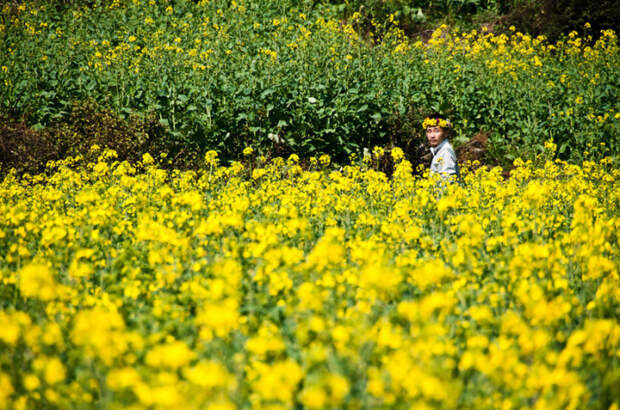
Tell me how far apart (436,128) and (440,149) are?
283 mm

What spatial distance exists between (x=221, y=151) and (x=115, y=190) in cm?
266

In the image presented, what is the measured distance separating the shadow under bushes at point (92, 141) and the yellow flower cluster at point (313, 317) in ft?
8.33

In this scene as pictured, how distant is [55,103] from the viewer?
8.14 meters

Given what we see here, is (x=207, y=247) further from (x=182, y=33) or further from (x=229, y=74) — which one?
(x=182, y=33)

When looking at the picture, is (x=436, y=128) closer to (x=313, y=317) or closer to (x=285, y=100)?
(x=285, y=100)

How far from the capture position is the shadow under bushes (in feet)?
23.6

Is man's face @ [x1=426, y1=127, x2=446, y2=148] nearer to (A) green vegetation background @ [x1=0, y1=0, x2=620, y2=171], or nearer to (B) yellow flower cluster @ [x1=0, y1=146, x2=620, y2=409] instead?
(A) green vegetation background @ [x1=0, y1=0, x2=620, y2=171]

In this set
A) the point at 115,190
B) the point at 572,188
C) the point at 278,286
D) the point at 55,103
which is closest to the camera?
the point at 278,286

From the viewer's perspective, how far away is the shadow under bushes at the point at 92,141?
23.6ft

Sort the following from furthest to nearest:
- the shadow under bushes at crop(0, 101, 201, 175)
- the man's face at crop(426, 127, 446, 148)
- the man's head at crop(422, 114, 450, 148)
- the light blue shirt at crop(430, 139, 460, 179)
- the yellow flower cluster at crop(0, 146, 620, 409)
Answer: the shadow under bushes at crop(0, 101, 201, 175) → the man's face at crop(426, 127, 446, 148) → the man's head at crop(422, 114, 450, 148) → the light blue shirt at crop(430, 139, 460, 179) → the yellow flower cluster at crop(0, 146, 620, 409)

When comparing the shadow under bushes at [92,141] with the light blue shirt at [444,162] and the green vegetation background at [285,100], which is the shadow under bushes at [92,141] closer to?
the green vegetation background at [285,100]

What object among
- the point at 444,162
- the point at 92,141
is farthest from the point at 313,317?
the point at 92,141

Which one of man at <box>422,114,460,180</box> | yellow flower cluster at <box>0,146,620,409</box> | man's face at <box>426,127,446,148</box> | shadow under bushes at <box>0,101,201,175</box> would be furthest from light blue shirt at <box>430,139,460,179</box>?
shadow under bushes at <box>0,101,201,175</box>

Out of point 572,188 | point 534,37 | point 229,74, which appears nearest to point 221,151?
point 229,74
